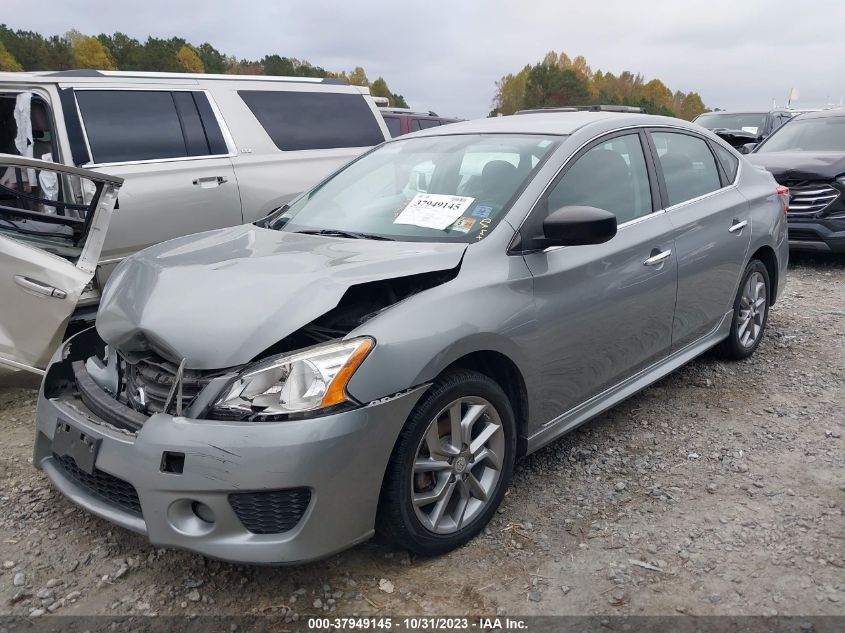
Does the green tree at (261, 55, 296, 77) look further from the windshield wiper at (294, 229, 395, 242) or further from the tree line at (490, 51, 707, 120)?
the windshield wiper at (294, 229, 395, 242)

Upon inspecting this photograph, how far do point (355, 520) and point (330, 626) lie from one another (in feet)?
1.19

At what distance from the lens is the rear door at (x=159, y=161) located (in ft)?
16.0

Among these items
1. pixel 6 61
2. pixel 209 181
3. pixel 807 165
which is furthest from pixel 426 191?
pixel 6 61

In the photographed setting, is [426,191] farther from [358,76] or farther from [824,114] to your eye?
[358,76]

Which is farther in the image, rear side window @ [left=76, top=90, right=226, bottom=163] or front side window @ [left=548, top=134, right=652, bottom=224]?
rear side window @ [left=76, top=90, right=226, bottom=163]

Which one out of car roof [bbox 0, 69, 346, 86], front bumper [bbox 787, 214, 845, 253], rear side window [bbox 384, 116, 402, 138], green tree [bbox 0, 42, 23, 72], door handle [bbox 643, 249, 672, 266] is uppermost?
green tree [bbox 0, 42, 23, 72]

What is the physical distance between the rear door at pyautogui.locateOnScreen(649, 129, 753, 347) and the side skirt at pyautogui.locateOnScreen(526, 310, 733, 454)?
7 cm

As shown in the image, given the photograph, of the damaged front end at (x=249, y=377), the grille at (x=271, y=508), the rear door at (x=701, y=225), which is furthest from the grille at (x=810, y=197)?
the grille at (x=271, y=508)

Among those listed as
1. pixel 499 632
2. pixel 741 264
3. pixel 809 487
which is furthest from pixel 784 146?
pixel 499 632

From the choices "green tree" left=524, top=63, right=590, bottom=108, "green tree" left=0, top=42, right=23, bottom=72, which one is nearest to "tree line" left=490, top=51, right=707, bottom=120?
"green tree" left=524, top=63, right=590, bottom=108

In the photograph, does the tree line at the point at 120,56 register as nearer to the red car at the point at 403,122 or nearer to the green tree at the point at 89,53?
the green tree at the point at 89,53

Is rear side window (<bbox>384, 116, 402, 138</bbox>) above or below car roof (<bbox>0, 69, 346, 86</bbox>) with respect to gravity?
below

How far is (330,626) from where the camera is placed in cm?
236

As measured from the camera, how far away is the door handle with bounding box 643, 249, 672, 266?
138 inches
